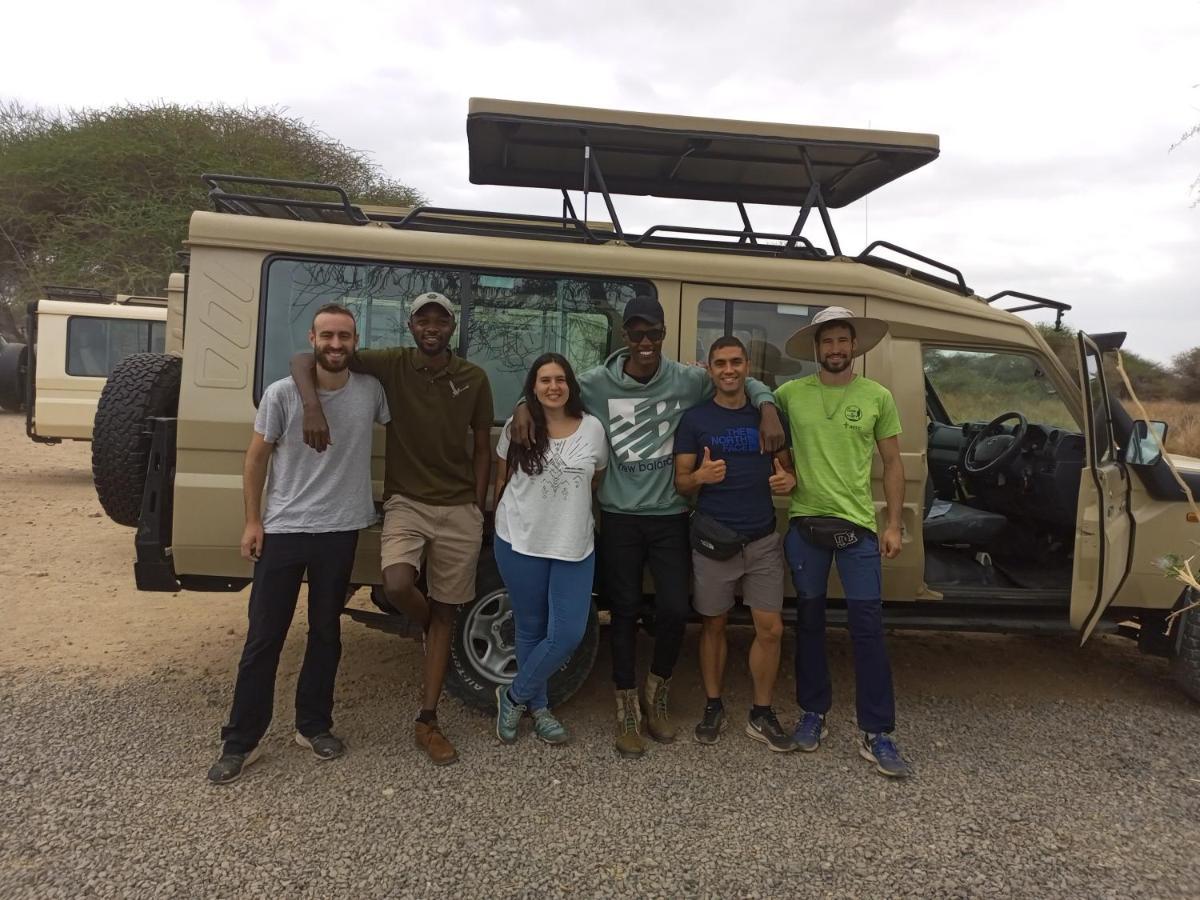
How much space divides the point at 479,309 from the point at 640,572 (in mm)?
1408

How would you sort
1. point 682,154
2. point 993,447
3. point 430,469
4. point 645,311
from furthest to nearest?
1. point 993,447
2. point 682,154
3. point 430,469
4. point 645,311

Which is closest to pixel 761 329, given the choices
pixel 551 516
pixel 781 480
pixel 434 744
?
pixel 781 480

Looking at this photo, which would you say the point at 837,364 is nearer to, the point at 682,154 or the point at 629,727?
the point at 682,154

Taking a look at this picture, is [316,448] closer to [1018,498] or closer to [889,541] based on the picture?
[889,541]

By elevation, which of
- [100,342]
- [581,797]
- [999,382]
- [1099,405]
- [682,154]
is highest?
[682,154]

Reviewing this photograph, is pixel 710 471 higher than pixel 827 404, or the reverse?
pixel 827 404

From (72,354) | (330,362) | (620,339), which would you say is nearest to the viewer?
(330,362)

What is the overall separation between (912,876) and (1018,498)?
8.75 feet

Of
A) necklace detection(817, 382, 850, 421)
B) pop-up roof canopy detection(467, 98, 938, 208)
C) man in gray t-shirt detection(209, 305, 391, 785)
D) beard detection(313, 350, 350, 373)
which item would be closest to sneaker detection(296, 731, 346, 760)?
man in gray t-shirt detection(209, 305, 391, 785)

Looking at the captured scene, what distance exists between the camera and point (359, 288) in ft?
11.8

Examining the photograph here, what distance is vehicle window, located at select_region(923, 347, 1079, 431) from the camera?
410cm

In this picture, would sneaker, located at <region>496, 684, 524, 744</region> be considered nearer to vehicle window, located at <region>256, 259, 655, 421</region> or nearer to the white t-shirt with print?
the white t-shirt with print

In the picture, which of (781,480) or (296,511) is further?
(781,480)

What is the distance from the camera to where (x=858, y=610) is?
132 inches
